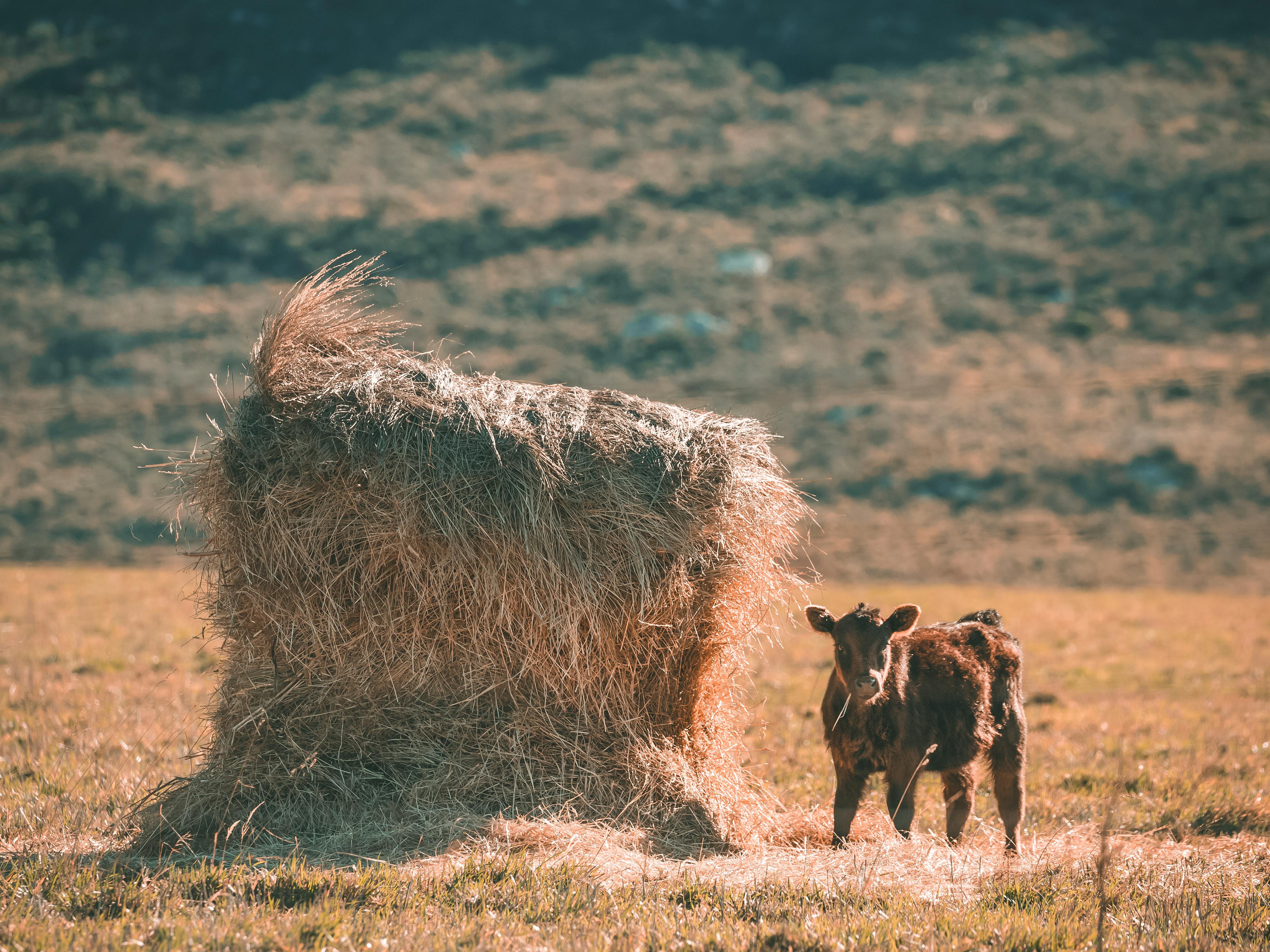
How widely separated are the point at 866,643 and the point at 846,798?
110cm

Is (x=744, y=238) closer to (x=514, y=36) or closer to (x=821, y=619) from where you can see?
(x=514, y=36)

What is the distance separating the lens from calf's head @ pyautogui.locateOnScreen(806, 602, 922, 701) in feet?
19.7

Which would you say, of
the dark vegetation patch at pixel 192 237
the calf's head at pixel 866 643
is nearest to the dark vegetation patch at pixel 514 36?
the dark vegetation patch at pixel 192 237

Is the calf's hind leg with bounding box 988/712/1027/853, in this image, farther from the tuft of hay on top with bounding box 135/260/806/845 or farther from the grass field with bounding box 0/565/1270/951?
the tuft of hay on top with bounding box 135/260/806/845

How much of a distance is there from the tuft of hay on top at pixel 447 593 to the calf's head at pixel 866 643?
3.02ft

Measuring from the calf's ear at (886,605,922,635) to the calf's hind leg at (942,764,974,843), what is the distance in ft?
3.40

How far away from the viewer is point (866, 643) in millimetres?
6152

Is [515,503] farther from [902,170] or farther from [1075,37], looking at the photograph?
[1075,37]

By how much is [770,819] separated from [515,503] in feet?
9.42

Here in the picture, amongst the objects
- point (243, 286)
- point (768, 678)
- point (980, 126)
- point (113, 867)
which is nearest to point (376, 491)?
point (113, 867)

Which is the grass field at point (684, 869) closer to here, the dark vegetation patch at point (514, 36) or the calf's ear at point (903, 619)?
the calf's ear at point (903, 619)

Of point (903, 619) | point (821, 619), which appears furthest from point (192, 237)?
point (903, 619)

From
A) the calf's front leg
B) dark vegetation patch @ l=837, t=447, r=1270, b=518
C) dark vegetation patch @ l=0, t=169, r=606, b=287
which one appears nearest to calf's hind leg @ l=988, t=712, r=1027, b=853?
the calf's front leg

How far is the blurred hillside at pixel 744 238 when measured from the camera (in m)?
33.9
